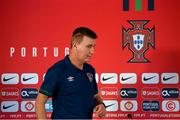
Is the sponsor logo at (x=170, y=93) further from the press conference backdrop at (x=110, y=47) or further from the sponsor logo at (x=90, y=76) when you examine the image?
the sponsor logo at (x=90, y=76)

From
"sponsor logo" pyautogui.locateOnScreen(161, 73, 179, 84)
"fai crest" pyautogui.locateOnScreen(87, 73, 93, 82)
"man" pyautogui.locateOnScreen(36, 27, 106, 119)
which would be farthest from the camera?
"sponsor logo" pyautogui.locateOnScreen(161, 73, 179, 84)

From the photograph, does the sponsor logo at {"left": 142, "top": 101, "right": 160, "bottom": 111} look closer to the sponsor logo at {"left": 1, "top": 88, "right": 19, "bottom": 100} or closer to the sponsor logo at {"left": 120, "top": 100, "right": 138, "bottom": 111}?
the sponsor logo at {"left": 120, "top": 100, "right": 138, "bottom": 111}

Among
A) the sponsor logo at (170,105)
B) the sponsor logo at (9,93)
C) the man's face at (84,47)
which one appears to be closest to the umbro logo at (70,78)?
the man's face at (84,47)

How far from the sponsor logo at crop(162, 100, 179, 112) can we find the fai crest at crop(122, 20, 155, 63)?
1.18 ft

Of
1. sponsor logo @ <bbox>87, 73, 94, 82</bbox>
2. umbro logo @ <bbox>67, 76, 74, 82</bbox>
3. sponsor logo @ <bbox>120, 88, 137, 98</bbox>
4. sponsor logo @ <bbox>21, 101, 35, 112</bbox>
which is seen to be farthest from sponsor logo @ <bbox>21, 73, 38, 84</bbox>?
umbro logo @ <bbox>67, 76, 74, 82</bbox>

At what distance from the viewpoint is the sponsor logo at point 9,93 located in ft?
8.16

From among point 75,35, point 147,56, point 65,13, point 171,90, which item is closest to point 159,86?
point 171,90

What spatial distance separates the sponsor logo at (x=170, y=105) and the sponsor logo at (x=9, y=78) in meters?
1.15

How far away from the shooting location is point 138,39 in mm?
2492

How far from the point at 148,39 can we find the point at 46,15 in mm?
803

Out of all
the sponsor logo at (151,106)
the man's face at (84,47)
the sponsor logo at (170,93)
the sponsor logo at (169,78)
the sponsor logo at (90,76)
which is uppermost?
the man's face at (84,47)

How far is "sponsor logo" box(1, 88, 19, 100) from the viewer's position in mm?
2486

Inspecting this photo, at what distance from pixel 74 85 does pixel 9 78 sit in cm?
101

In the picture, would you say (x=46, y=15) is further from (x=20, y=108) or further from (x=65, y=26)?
(x=20, y=108)
